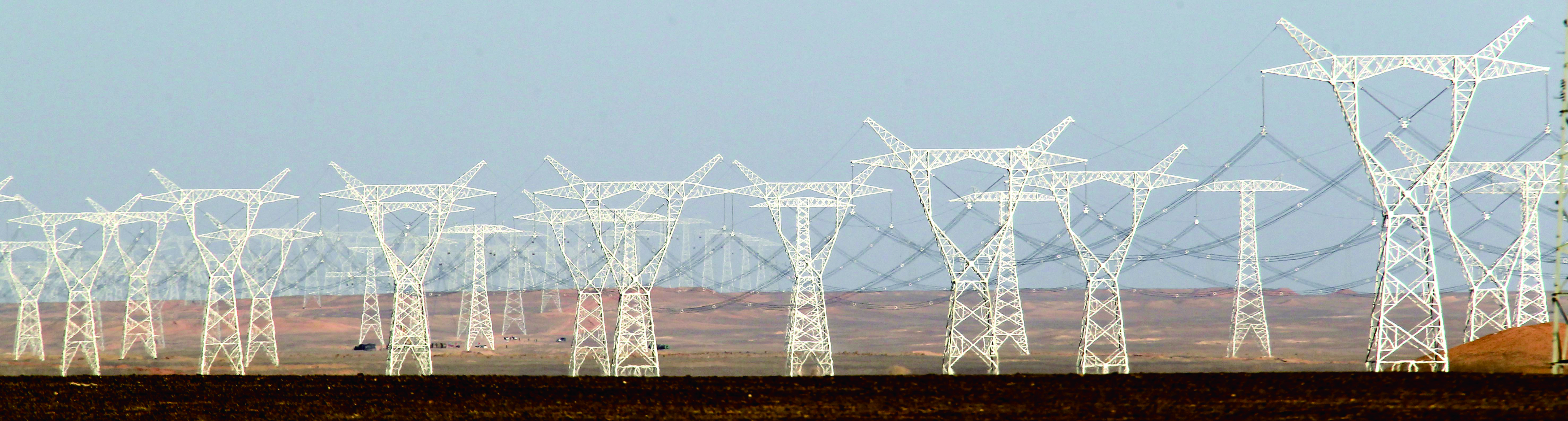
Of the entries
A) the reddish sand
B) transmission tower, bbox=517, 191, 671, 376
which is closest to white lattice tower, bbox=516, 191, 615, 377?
transmission tower, bbox=517, 191, 671, 376

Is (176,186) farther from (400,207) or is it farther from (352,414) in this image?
(352,414)

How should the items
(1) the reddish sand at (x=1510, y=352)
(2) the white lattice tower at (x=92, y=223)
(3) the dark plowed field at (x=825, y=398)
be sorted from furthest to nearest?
1. (2) the white lattice tower at (x=92, y=223)
2. (1) the reddish sand at (x=1510, y=352)
3. (3) the dark plowed field at (x=825, y=398)

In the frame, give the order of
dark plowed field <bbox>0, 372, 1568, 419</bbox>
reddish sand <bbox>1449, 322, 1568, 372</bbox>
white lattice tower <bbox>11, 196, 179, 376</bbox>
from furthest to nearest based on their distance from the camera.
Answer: white lattice tower <bbox>11, 196, 179, 376</bbox>, reddish sand <bbox>1449, 322, 1568, 372</bbox>, dark plowed field <bbox>0, 372, 1568, 419</bbox>

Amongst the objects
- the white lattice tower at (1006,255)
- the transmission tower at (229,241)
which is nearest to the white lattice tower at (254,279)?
the transmission tower at (229,241)

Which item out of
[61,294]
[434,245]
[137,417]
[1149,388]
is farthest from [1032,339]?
[61,294]

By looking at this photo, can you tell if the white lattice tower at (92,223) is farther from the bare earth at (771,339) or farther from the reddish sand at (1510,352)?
the reddish sand at (1510,352)

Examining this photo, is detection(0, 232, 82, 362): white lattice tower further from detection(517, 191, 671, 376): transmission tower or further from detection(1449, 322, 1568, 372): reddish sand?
detection(1449, 322, 1568, 372): reddish sand
